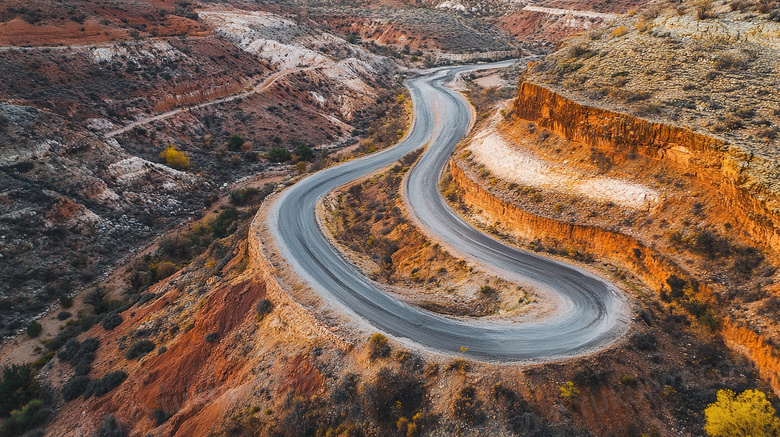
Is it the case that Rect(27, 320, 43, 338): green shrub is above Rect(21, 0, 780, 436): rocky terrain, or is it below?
below

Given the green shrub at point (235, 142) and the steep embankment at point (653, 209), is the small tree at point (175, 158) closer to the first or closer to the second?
the green shrub at point (235, 142)

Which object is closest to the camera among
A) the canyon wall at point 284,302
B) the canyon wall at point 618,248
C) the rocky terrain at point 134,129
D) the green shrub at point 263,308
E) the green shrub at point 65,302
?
the canyon wall at point 618,248

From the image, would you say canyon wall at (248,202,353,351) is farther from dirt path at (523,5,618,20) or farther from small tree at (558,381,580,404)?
dirt path at (523,5,618,20)

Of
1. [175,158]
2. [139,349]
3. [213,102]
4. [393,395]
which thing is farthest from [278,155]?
[393,395]

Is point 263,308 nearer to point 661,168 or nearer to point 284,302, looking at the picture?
point 284,302

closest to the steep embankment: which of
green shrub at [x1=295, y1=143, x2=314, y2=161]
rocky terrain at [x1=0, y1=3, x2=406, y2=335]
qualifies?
green shrub at [x1=295, y1=143, x2=314, y2=161]

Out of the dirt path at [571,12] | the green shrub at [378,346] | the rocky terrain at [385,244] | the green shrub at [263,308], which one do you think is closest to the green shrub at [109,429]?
the rocky terrain at [385,244]
